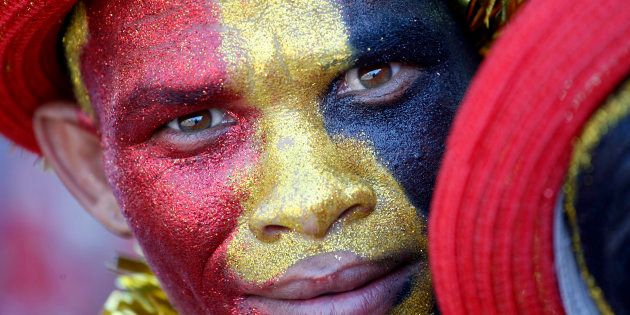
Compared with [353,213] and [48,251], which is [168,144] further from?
[48,251]

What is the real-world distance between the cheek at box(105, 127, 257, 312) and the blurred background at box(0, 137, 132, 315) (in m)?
2.45

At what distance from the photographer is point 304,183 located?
1.54 meters

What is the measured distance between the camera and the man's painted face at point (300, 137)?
158cm

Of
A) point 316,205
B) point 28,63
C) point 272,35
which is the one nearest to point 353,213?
point 316,205

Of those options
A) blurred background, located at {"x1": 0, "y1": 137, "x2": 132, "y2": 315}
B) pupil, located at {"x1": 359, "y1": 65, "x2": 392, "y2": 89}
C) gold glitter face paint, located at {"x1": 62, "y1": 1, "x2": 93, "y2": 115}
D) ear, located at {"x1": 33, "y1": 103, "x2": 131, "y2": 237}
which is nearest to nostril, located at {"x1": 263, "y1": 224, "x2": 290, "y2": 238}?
pupil, located at {"x1": 359, "y1": 65, "x2": 392, "y2": 89}

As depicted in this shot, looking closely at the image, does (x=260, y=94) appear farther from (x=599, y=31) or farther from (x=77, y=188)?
(x=77, y=188)

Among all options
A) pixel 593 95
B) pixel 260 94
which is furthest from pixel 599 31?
pixel 260 94

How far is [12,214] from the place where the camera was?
429 cm

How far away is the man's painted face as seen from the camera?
1.58 meters

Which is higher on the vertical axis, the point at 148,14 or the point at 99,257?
the point at 148,14

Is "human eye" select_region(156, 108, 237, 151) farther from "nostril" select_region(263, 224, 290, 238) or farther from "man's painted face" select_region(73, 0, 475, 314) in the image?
"nostril" select_region(263, 224, 290, 238)

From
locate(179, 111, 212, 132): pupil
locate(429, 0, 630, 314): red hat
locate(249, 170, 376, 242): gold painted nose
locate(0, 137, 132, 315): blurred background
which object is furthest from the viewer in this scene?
locate(0, 137, 132, 315): blurred background

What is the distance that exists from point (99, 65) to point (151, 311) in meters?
0.70

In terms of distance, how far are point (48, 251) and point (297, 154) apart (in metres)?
2.93
